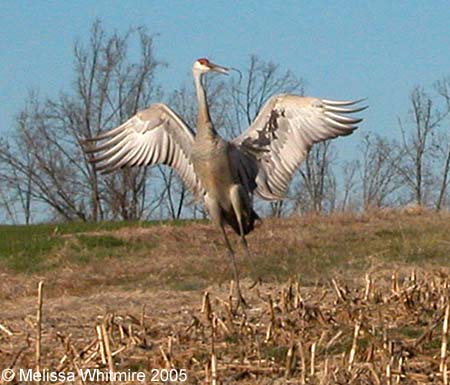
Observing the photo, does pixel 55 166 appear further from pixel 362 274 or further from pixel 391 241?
pixel 362 274

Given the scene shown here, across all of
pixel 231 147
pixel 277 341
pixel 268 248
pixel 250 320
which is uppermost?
pixel 231 147

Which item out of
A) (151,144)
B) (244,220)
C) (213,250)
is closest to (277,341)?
(244,220)

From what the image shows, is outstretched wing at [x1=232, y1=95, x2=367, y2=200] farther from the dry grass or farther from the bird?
the dry grass

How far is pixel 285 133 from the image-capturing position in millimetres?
11844

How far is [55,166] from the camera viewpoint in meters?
50.3

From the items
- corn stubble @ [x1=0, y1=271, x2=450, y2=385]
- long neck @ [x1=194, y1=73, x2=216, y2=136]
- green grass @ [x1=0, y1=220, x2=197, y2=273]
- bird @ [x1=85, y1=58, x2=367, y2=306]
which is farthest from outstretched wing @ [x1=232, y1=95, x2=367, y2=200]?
green grass @ [x1=0, y1=220, x2=197, y2=273]

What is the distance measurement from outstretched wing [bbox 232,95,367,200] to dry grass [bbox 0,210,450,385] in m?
1.07

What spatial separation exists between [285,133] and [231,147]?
556mm

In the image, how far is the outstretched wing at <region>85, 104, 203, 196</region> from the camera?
12266 millimetres

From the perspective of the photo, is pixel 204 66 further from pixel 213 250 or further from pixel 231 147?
pixel 213 250

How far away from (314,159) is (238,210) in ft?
124

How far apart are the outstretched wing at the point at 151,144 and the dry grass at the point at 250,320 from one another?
52.1 inches

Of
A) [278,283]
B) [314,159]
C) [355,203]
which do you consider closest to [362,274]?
[278,283]

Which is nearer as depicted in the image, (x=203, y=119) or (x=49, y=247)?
(x=203, y=119)
